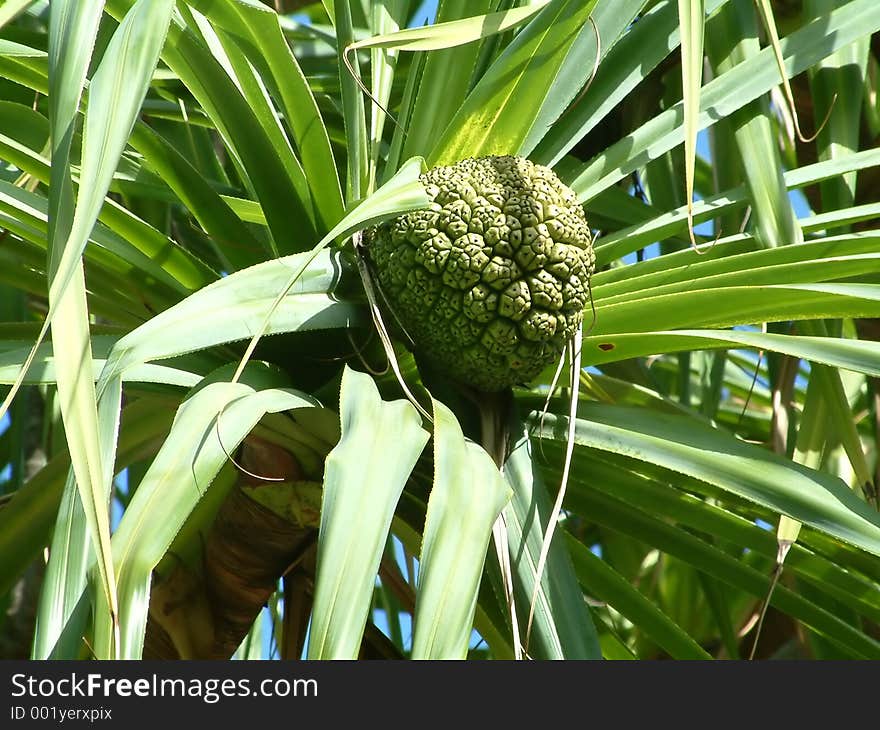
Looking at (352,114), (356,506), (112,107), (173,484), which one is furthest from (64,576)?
(352,114)

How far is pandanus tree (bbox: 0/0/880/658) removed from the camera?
0.80 meters

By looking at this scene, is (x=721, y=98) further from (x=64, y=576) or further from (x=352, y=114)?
(x=64, y=576)

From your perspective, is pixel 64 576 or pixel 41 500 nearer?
pixel 64 576

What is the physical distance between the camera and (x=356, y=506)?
79 cm

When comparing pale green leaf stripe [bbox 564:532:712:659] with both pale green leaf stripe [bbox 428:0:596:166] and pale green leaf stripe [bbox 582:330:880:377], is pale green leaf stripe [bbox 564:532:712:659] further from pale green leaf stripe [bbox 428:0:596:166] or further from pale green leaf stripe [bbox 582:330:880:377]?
pale green leaf stripe [bbox 428:0:596:166]

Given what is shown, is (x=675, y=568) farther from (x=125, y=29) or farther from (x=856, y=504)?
A: (x=125, y=29)

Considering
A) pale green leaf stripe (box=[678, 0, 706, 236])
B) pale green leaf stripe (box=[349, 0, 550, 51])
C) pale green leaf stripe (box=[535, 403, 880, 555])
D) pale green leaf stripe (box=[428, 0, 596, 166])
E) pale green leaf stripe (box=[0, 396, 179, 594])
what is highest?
pale green leaf stripe (box=[428, 0, 596, 166])

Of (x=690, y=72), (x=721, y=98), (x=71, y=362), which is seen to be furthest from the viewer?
(x=721, y=98)

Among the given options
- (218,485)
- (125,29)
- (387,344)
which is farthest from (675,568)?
(125,29)

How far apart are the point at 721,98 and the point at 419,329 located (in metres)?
0.42

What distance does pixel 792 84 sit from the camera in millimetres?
1824

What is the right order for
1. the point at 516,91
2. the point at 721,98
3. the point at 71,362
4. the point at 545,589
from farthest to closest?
the point at 721,98
the point at 516,91
the point at 545,589
the point at 71,362

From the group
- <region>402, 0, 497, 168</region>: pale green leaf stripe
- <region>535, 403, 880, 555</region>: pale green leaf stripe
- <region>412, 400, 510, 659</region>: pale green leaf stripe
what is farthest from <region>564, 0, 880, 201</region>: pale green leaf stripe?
<region>412, 400, 510, 659</region>: pale green leaf stripe

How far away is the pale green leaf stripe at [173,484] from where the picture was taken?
736 mm
